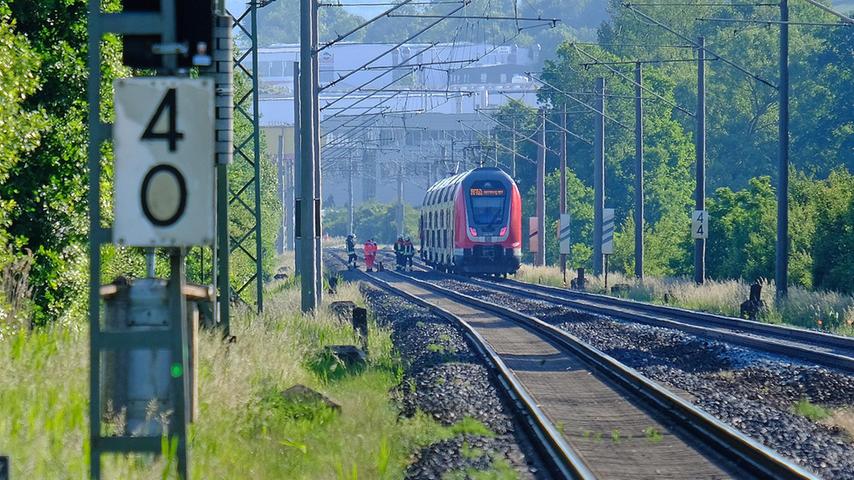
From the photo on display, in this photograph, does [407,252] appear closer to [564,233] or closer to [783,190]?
[564,233]

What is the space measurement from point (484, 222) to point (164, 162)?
45.5 meters

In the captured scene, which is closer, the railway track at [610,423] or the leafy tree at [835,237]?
the railway track at [610,423]

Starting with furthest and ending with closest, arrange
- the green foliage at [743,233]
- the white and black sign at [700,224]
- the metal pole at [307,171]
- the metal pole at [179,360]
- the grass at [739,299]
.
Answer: the green foliage at [743,233] < the white and black sign at [700,224] < the grass at [739,299] < the metal pole at [307,171] < the metal pole at [179,360]

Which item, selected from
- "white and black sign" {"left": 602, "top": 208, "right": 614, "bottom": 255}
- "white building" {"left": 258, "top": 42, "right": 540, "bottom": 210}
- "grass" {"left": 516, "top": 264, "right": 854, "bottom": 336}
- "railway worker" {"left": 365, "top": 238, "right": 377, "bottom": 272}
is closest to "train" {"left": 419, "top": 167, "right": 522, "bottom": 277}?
"grass" {"left": 516, "top": 264, "right": 854, "bottom": 336}

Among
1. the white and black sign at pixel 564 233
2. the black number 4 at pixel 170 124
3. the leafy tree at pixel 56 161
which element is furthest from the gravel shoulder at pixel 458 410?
the white and black sign at pixel 564 233

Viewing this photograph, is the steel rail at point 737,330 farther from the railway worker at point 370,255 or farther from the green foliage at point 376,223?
the green foliage at point 376,223

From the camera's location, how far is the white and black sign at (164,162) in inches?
316

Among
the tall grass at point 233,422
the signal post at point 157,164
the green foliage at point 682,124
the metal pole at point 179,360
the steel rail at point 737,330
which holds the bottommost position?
the steel rail at point 737,330

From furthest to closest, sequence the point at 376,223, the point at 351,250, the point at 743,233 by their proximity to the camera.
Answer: the point at 376,223
the point at 351,250
the point at 743,233

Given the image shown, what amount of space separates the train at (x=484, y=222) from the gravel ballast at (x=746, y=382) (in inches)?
901

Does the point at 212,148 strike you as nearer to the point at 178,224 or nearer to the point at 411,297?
the point at 178,224

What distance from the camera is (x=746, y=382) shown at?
1888 cm

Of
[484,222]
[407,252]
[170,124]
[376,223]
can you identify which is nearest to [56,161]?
[170,124]

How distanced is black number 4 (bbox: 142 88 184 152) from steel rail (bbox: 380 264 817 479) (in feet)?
18.7
